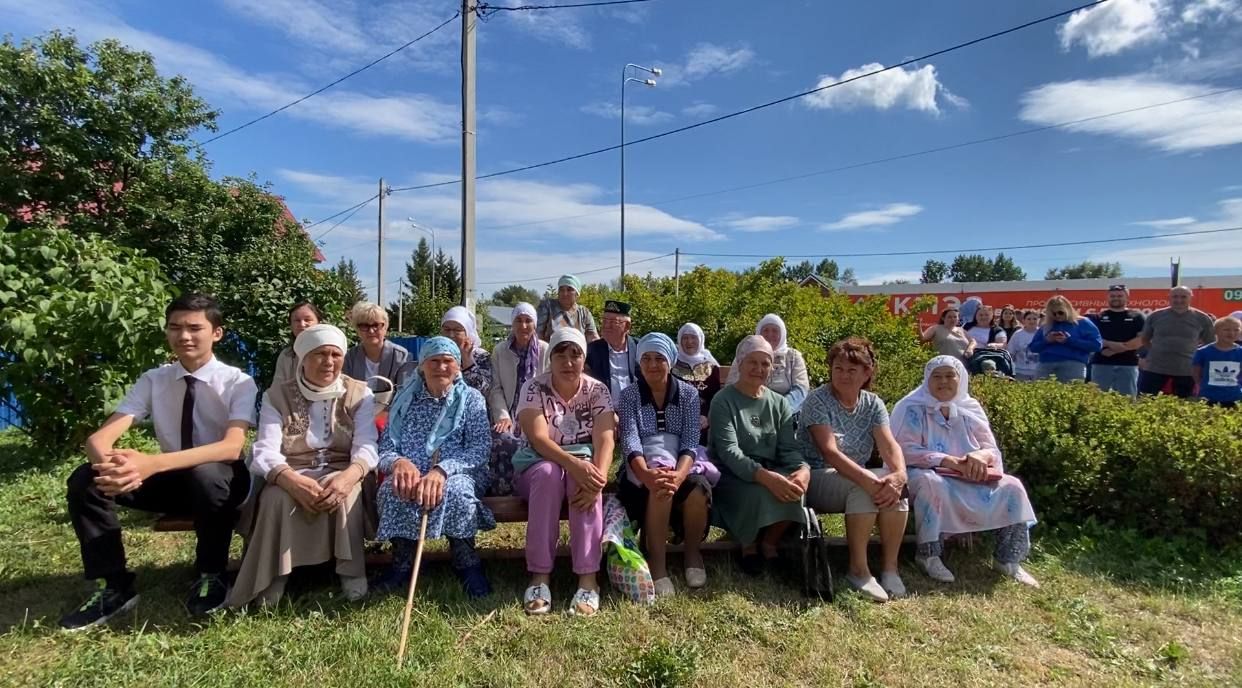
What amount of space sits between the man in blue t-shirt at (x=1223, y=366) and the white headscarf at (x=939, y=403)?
12.0 feet

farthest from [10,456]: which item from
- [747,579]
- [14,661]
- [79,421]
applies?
[747,579]

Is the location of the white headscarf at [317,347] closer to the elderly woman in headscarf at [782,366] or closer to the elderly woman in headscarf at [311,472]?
the elderly woman in headscarf at [311,472]

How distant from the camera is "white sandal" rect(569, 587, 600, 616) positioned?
3141 mm

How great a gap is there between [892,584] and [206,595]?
343 cm

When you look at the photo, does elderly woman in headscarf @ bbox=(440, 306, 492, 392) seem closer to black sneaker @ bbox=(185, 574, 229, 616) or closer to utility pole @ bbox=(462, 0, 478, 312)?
black sneaker @ bbox=(185, 574, 229, 616)

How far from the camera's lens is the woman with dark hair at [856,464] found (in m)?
3.52

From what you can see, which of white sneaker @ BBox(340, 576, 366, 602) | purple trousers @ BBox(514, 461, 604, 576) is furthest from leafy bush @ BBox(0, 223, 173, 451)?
purple trousers @ BBox(514, 461, 604, 576)

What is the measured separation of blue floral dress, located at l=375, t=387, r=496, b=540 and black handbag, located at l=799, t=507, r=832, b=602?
1651mm

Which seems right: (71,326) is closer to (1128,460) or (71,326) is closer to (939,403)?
(939,403)

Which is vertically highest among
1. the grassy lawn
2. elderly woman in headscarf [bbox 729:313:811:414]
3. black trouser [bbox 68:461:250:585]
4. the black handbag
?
elderly woman in headscarf [bbox 729:313:811:414]

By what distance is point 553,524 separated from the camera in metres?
3.37

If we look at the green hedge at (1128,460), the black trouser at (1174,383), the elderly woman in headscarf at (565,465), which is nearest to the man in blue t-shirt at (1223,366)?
the black trouser at (1174,383)

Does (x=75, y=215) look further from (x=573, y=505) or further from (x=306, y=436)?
(x=573, y=505)

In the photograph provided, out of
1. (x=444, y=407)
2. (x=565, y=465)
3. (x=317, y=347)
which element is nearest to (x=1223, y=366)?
(x=565, y=465)
